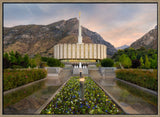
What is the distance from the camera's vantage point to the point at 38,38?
13838cm

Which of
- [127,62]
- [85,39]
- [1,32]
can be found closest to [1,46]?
[1,32]

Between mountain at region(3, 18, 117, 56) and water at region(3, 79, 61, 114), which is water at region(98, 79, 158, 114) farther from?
mountain at region(3, 18, 117, 56)

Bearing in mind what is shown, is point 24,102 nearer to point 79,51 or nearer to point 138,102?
point 138,102

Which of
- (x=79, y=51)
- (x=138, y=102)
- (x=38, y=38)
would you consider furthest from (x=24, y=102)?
(x=38, y=38)

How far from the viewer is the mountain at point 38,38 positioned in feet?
397

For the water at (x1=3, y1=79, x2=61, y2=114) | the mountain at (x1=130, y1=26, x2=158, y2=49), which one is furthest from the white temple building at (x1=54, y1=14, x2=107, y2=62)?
the water at (x1=3, y1=79, x2=61, y2=114)

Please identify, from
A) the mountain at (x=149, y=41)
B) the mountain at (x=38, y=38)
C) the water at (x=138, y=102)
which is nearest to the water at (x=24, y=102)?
the water at (x=138, y=102)

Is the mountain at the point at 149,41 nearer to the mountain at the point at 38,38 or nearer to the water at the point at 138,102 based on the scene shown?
the mountain at the point at 38,38

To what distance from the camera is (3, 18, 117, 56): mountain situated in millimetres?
121125

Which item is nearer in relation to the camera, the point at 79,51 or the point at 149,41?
the point at 79,51

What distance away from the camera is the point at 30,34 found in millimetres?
139500

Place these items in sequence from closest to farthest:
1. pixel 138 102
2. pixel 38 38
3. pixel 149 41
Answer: pixel 138 102, pixel 149 41, pixel 38 38

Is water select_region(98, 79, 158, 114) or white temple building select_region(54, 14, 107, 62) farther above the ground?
white temple building select_region(54, 14, 107, 62)

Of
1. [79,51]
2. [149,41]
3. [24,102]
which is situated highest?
[149,41]
